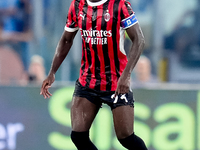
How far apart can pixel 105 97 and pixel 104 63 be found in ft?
1.17

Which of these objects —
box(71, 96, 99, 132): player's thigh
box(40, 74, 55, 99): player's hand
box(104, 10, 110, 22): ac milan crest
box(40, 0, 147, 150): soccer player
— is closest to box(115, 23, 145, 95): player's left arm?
box(40, 0, 147, 150): soccer player

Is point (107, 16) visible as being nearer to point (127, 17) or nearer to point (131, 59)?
point (127, 17)

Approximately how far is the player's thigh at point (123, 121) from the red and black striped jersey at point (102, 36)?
0.24 meters

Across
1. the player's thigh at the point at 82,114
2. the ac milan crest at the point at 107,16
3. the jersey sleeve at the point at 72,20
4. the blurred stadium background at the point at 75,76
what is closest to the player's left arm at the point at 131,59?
the ac milan crest at the point at 107,16

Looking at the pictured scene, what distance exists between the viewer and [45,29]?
10320 mm

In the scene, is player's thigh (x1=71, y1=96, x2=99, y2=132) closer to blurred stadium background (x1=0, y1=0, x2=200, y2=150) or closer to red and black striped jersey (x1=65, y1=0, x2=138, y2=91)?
red and black striped jersey (x1=65, y1=0, x2=138, y2=91)

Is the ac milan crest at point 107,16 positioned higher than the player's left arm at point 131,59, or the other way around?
the ac milan crest at point 107,16

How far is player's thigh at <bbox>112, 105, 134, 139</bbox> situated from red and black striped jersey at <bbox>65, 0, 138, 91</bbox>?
241 mm

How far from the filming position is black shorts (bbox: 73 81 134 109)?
482cm

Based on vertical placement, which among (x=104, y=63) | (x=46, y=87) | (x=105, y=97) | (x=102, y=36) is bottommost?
(x=105, y=97)

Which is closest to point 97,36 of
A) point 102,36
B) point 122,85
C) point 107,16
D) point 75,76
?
point 102,36

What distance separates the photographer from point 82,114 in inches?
192

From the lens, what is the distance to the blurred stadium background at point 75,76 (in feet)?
23.4

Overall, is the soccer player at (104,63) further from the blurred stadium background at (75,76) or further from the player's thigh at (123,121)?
the blurred stadium background at (75,76)
